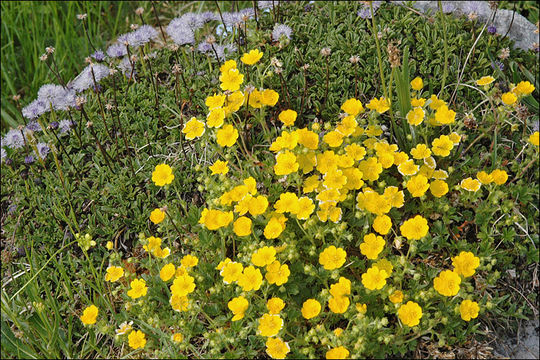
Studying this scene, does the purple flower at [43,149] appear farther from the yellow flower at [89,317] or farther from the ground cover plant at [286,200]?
the yellow flower at [89,317]

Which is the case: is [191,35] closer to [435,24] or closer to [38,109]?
[38,109]

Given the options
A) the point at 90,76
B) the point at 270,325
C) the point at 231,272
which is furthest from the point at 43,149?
the point at 270,325

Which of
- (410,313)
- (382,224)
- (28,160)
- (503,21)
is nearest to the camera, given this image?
(410,313)

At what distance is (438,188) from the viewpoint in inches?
104

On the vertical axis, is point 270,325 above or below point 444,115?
below

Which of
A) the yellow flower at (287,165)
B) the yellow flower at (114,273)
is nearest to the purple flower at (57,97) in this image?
the yellow flower at (114,273)

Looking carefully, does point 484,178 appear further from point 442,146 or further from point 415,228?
point 415,228

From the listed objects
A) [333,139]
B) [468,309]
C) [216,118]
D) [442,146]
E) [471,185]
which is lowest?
[468,309]

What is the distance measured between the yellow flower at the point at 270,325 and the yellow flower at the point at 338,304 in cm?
20

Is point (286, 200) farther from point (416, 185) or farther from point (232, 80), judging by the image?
point (232, 80)

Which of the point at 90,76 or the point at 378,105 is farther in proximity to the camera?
the point at 90,76

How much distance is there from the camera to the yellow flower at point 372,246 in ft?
7.92

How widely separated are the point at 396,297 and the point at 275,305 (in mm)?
469

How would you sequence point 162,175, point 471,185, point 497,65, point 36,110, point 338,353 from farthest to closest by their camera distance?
point 36,110 → point 497,65 → point 162,175 → point 471,185 → point 338,353
